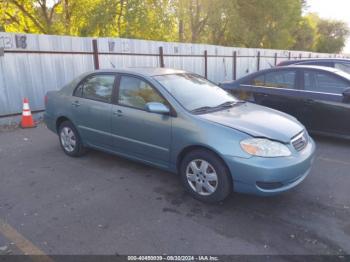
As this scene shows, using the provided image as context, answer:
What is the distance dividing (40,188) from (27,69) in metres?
4.70

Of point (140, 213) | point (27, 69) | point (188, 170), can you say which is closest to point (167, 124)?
point (188, 170)

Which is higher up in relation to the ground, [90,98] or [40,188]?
[90,98]

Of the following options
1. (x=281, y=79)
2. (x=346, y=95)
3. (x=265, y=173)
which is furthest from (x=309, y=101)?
(x=265, y=173)

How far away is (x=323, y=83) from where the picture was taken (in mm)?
5789

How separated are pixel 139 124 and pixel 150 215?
4.15 ft

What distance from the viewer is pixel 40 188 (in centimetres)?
391

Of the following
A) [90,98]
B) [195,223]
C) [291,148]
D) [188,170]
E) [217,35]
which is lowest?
[195,223]

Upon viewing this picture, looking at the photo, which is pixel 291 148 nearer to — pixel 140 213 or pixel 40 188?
pixel 140 213

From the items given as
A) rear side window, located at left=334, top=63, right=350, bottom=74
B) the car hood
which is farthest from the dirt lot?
rear side window, located at left=334, top=63, right=350, bottom=74

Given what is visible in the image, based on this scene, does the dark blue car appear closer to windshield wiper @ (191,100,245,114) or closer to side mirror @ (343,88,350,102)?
side mirror @ (343,88,350,102)

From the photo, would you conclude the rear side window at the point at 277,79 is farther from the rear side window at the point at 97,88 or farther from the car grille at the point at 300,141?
the rear side window at the point at 97,88

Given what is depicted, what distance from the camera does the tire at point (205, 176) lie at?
330cm

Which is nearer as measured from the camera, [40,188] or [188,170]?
[188,170]

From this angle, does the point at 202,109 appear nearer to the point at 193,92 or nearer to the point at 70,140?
the point at 193,92
